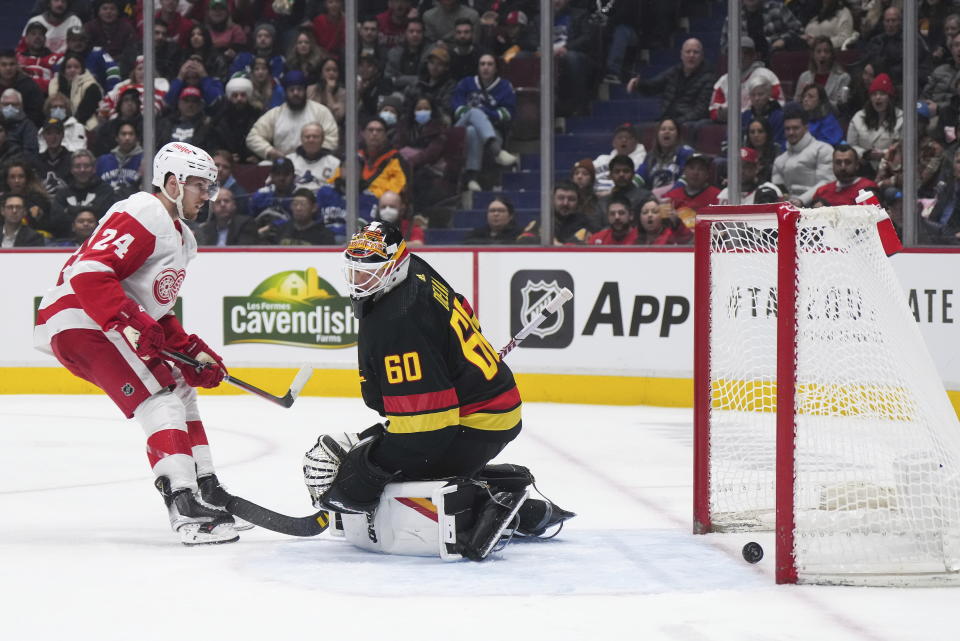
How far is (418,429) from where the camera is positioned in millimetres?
3135

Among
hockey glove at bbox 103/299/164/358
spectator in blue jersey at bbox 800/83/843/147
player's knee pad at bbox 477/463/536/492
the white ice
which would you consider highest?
spectator in blue jersey at bbox 800/83/843/147

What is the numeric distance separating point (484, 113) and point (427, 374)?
487cm

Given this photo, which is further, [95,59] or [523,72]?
Answer: [95,59]

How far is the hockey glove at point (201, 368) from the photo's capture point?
362 cm

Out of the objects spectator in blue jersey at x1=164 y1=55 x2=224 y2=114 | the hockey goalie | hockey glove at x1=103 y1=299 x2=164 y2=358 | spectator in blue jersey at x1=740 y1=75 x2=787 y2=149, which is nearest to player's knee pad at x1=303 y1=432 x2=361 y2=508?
the hockey goalie

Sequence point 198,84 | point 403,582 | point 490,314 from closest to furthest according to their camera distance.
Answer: point 403,582
point 490,314
point 198,84

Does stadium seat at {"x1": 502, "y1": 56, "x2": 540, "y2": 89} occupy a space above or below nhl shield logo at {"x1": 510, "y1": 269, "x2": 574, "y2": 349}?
above

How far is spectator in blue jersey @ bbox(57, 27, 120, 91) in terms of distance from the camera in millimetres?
8430

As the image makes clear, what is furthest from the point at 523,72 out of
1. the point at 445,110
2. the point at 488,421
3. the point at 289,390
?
the point at 488,421

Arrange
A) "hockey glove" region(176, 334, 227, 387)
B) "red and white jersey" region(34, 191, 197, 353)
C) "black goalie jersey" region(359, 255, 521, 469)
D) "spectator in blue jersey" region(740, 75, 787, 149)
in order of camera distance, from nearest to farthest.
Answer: "black goalie jersey" region(359, 255, 521, 469)
"red and white jersey" region(34, 191, 197, 353)
"hockey glove" region(176, 334, 227, 387)
"spectator in blue jersey" region(740, 75, 787, 149)

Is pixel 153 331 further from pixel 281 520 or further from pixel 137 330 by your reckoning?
pixel 281 520

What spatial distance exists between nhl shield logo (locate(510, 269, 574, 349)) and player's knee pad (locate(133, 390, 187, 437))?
3583mm

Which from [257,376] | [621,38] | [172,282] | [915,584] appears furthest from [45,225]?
[915,584]

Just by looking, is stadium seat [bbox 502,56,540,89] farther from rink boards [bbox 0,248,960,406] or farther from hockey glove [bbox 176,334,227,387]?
hockey glove [bbox 176,334,227,387]
